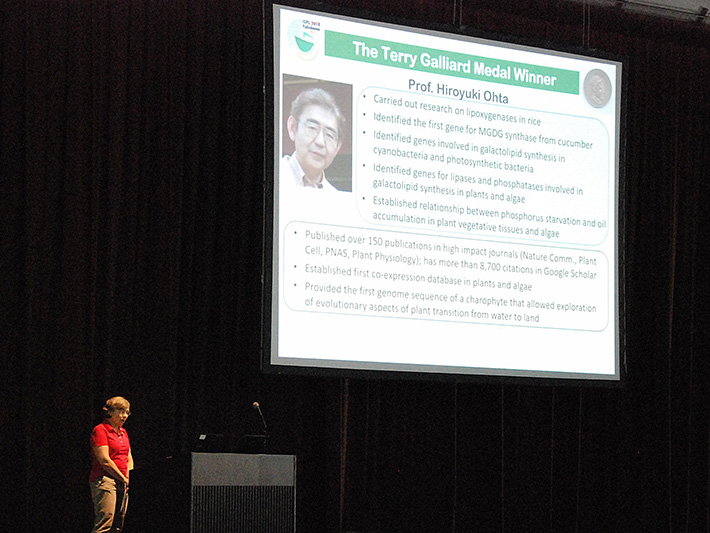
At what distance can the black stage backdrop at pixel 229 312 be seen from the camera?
4965 millimetres

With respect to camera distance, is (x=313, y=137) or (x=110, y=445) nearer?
(x=110, y=445)

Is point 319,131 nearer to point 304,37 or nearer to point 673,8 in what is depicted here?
point 304,37

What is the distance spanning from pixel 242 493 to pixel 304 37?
7.48 feet

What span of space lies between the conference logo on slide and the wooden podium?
2.09 meters

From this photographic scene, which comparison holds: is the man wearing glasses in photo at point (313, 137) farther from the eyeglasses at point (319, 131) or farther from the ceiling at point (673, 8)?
the ceiling at point (673, 8)

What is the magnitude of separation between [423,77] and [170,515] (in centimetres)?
255

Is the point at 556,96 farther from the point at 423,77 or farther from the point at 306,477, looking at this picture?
the point at 306,477

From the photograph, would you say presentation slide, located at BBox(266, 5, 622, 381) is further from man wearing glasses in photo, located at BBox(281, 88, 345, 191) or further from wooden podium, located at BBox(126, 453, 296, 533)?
wooden podium, located at BBox(126, 453, 296, 533)

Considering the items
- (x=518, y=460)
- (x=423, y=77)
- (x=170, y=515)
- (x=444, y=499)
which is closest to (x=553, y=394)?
(x=518, y=460)

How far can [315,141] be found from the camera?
469cm

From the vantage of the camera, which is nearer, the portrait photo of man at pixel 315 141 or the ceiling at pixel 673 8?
the portrait photo of man at pixel 315 141

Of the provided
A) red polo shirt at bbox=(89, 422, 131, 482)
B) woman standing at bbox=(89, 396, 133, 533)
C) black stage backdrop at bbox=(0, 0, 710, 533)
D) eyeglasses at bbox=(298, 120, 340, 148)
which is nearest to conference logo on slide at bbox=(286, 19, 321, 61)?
eyeglasses at bbox=(298, 120, 340, 148)

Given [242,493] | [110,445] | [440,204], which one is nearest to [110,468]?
[110,445]

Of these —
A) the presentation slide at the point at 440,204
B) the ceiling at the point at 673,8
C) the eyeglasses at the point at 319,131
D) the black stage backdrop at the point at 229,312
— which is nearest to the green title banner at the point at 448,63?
the presentation slide at the point at 440,204
